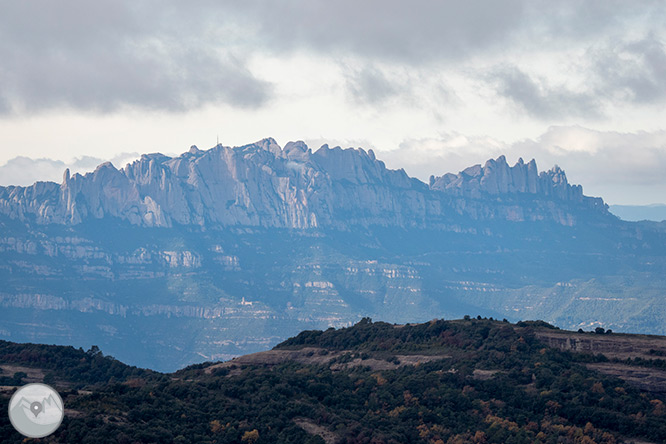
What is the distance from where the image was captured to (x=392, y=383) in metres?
96.9

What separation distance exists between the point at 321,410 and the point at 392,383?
45.9 ft

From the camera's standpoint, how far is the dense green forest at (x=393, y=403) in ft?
247

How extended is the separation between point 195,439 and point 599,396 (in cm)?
4081

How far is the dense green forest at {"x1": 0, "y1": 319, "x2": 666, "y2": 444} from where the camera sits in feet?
247

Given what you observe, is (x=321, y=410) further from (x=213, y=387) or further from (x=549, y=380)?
(x=549, y=380)

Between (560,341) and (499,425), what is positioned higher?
(560,341)

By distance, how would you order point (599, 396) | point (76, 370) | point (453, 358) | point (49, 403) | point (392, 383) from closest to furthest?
point (49, 403) → point (599, 396) → point (392, 383) → point (453, 358) → point (76, 370)

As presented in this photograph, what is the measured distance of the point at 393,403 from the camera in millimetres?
90562

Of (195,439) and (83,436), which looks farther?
(195,439)

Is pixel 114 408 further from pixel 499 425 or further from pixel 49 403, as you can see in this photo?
pixel 499 425

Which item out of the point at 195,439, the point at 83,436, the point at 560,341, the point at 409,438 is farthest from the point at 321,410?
the point at 560,341

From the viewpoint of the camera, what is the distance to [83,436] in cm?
6688

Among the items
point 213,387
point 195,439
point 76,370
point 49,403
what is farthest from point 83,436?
point 76,370

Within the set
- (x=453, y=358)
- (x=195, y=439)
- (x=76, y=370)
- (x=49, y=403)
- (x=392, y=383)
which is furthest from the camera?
(x=76, y=370)
